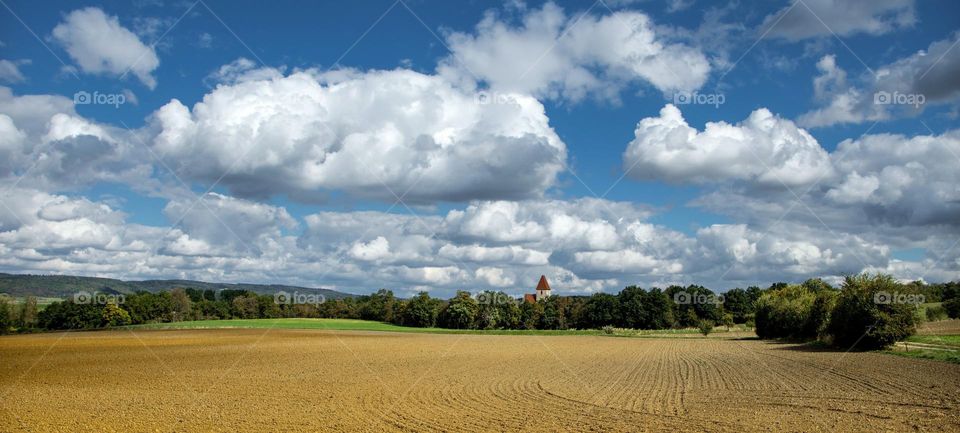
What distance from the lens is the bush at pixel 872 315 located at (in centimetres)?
4356

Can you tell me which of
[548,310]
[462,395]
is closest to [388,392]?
[462,395]

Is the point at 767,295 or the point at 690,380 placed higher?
the point at 767,295

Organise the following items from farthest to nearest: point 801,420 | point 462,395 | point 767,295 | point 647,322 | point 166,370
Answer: point 647,322
point 767,295
point 166,370
point 462,395
point 801,420

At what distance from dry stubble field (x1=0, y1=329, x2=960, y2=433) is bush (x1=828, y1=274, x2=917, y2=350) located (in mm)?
4234

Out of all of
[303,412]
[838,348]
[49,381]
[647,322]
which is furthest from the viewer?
A: [647,322]

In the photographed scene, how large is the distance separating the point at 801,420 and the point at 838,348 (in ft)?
118

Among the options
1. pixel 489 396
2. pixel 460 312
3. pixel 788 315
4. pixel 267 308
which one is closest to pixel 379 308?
pixel 267 308

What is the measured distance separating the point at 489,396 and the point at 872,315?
32313mm

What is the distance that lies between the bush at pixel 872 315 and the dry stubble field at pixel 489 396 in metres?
4.23

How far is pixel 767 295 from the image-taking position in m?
79.6

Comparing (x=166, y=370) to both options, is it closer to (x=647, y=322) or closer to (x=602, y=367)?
(x=602, y=367)

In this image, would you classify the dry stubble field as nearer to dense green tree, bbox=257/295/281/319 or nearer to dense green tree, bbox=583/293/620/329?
dense green tree, bbox=583/293/620/329

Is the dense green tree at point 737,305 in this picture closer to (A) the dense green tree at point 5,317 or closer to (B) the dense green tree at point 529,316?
(B) the dense green tree at point 529,316

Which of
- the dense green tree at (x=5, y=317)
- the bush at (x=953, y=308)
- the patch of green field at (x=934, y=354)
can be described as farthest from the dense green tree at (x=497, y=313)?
the patch of green field at (x=934, y=354)
